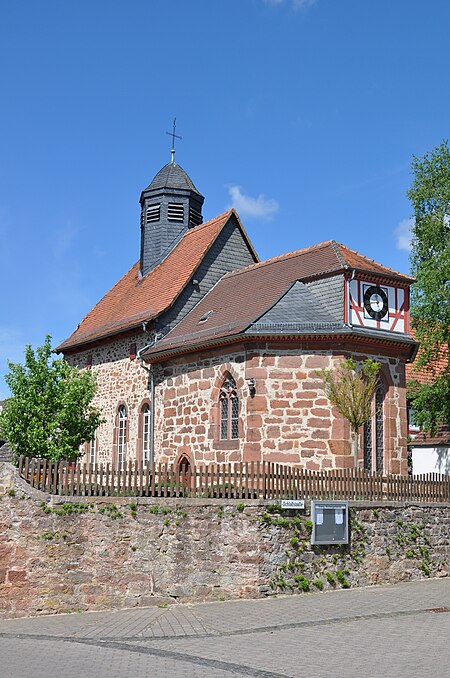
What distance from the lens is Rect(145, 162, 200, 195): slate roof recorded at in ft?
105

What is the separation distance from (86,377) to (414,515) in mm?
10682

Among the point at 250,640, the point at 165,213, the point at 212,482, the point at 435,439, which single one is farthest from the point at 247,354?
the point at 435,439

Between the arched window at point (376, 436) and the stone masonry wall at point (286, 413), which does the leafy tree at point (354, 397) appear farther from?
the arched window at point (376, 436)

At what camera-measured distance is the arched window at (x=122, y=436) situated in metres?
27.8

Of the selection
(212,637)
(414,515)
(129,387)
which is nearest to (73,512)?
(212,637)

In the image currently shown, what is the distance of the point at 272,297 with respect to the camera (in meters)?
23.3

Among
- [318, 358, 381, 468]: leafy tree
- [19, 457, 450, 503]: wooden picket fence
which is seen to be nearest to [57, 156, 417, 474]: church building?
[318, 358, 381, 468]: leafy tree

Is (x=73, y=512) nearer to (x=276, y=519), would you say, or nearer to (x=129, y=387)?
(x=276, y=519)

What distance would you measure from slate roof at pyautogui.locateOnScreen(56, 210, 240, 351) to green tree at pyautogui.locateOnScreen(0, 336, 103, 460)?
156 inches

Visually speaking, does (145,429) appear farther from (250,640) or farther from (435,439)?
(250,640)

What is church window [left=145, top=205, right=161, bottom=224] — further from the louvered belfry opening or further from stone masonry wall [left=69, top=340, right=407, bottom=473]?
stone masonry wall [left=69, top=340, right=407, bottom=473]

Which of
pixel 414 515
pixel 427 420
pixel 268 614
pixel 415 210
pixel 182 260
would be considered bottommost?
pixel 268 614

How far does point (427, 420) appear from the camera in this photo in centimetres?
3041

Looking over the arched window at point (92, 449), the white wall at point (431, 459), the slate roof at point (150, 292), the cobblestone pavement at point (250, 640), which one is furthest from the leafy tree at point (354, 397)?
the white wall at point (431, 459)
